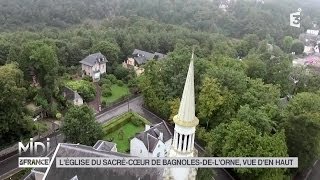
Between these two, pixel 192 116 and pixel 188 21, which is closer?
pixel 192 116

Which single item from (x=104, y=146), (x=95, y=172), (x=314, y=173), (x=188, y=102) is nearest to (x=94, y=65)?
(x=104, y=146)

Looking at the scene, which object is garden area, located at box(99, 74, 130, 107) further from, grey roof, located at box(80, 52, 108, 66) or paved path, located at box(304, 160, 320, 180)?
paved path, located at box(304, 160, 320, 180)

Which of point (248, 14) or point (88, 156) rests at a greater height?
point (88, 156)

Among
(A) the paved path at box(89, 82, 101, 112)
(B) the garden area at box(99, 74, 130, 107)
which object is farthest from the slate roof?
(A) the paved path at box(89, 82, 101, 112)

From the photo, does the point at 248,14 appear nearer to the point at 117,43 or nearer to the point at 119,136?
the point at 117,43

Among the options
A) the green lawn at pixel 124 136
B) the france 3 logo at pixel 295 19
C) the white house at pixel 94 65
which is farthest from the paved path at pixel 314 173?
the france 3 logo at pixel 295 19

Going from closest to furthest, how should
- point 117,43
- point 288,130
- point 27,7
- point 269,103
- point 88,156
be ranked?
point 88,156, point 288,130, point 269,103, point 117,43, point 27,7

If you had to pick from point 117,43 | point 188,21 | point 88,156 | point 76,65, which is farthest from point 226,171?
point 188,21
